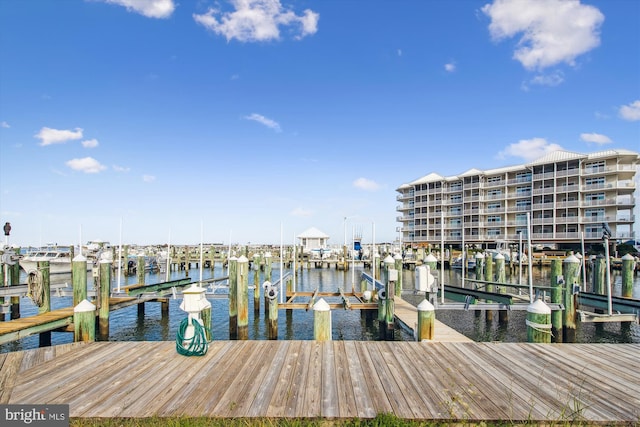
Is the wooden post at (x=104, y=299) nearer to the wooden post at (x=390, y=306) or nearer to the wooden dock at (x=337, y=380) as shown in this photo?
the wooden dock at (x=337, y=380)

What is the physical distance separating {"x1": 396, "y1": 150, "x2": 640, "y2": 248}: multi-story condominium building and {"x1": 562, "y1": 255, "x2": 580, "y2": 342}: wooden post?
28.3 metres

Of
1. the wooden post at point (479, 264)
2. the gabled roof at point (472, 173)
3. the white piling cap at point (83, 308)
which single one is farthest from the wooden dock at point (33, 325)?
the gabled roof at point (472, 173)

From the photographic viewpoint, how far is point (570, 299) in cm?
1193

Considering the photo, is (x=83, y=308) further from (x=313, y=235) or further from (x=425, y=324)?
(x=313, y=235)

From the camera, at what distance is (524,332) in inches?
579

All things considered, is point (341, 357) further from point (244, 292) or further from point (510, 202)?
point (510, 202)

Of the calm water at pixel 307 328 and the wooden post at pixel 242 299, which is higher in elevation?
the wooden post at pixel 242 299

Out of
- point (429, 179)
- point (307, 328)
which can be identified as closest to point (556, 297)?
point (307, 328)

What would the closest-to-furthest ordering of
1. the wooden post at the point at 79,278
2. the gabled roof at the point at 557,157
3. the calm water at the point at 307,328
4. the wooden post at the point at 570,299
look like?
the wooden post at the point at 570,299, the wooden post at the point at 79,278, the calm water at the point at 307,328, the gabled roof at the point at 557,157

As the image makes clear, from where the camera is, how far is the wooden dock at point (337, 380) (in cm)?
442

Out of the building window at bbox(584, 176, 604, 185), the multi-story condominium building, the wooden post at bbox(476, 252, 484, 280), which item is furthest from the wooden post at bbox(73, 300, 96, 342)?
the building window at bbox(584, 176, 604, 185)

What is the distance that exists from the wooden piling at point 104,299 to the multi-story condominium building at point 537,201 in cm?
3368

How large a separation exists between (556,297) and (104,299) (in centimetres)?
1680

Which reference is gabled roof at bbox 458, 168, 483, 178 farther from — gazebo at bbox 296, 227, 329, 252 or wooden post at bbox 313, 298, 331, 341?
wooden post at bbox 313, 298, 331, 341
